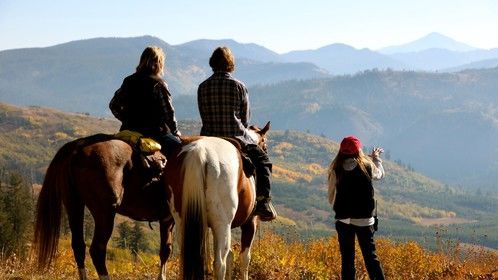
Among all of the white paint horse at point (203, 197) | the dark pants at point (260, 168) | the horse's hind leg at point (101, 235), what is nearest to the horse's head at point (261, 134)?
the dark pants at point (260, 168)

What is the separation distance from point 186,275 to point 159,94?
113 inches

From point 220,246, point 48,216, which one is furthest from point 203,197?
point 48,216

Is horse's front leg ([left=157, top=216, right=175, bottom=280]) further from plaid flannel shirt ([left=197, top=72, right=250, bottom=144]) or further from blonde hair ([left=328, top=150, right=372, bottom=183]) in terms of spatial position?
blonde hair ([left=328, top=150, right=372, bottom=183])

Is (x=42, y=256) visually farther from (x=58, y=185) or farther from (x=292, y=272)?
(x=292, y=272)

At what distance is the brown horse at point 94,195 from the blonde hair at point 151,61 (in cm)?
122

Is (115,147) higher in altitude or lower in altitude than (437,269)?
higher

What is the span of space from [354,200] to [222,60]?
9.60 ft

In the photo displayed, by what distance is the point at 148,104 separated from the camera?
8852 mm

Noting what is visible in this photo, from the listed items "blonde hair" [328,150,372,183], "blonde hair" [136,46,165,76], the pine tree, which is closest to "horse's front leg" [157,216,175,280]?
"blonde hair" [136,46,165,76]

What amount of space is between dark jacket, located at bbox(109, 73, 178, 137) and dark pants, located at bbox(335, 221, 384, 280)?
306 cm

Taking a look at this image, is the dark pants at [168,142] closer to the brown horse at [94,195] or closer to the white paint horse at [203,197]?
the brown horse at [94,195]

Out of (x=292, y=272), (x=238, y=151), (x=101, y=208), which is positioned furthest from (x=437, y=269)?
(x=101, y=208)

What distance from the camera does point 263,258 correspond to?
10547 millimetres

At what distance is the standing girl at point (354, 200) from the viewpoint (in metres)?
8.66
